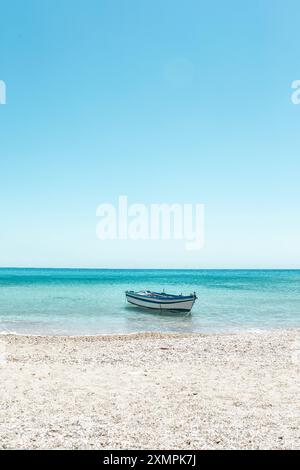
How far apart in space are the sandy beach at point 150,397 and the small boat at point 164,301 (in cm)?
1805

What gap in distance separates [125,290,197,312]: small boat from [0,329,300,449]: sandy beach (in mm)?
18052

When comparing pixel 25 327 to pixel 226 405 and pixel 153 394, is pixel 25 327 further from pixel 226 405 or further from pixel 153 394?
pixel 226 405

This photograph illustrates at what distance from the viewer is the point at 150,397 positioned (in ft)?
32.7

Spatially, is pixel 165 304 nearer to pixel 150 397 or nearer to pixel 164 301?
pixel 164 301

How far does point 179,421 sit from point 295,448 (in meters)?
2.32

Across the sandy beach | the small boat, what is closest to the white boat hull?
the small boat

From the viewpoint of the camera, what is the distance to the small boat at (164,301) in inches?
1407

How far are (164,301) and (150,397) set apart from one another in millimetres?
27234

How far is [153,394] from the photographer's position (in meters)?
10.2

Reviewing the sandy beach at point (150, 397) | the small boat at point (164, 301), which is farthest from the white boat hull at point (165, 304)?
the sandy beach at point (150, 397)

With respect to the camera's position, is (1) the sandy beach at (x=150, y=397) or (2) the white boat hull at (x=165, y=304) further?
(2) the white boat hull at (x=165, y=304)

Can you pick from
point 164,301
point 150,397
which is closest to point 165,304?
point 164,301

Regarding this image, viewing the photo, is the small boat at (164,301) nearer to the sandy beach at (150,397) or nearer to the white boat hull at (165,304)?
the white boat hull at (165,304)

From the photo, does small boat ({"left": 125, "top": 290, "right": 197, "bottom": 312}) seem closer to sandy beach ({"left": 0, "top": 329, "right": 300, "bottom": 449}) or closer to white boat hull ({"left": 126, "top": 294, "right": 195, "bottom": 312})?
white boat hull ({"left": 126, "top": 294, "right": 195, "bottom": 312})
